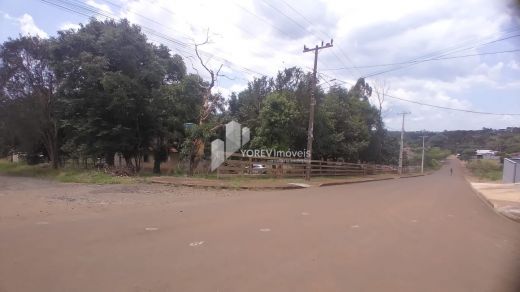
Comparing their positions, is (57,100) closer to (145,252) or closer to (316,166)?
(316,166)

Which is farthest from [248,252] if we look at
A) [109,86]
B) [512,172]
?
[512,172]

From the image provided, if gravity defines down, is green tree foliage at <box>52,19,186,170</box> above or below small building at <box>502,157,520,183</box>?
above

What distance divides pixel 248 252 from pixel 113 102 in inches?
708

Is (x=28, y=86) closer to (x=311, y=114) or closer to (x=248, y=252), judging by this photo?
(x=311, y=114)

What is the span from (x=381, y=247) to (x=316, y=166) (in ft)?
73.4

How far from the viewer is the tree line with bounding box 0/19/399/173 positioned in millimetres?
23219

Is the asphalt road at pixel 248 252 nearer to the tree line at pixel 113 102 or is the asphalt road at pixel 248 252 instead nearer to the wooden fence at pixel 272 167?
the wooden fence at pixel 272 167

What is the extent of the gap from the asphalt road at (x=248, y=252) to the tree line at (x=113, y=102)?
13.6 metres

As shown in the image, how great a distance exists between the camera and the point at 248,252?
21.3ft

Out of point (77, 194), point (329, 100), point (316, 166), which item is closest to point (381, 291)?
point (77, 194)

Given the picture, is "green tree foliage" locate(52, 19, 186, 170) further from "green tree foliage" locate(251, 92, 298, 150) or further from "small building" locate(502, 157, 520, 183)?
"small building" locate(502, 157, 520, 183)

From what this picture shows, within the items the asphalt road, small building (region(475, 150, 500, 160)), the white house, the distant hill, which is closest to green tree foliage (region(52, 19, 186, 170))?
the asphalt road

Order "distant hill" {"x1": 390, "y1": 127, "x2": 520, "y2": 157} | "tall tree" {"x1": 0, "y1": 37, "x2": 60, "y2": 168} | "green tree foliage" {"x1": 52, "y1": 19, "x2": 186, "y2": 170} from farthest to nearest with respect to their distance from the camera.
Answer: "distant hill" {"x1": 390, "y1": 127, "x2": 520, "y2": 157} → "tall tree" {"x1": 0, "y1": 37, "x2": 60, "y2": 168} → "green tree foliage" {"x1": 52, "y1": 19, "x2": 186, "y2": 170}

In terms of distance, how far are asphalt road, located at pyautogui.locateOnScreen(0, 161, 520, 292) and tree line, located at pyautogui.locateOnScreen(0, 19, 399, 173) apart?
1363 cm
